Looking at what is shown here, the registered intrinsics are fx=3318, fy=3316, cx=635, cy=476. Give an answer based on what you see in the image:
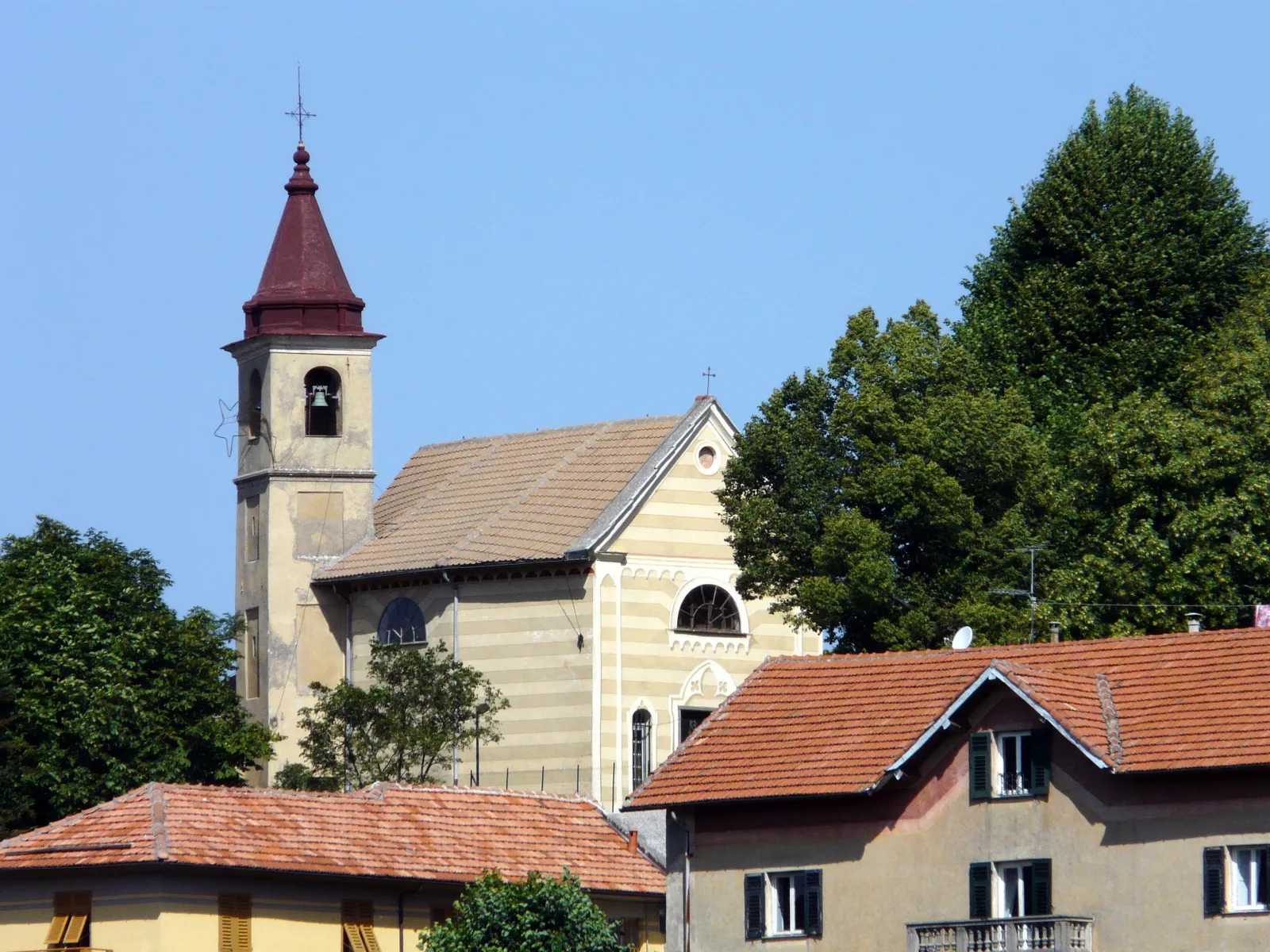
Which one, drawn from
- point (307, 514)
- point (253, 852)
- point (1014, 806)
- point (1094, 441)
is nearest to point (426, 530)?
point (307, 514)

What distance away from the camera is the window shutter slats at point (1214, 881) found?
5091 cm

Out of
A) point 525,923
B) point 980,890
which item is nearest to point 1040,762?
point 980,890

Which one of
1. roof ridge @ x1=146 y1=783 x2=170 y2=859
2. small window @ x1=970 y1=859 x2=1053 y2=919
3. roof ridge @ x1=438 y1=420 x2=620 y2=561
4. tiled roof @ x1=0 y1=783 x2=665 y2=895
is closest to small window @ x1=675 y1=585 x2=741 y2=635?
roof ridge @ x1=438 y1=420 x2=620 y2=561

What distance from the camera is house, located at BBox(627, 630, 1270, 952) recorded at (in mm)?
51188

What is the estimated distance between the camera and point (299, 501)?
87.1 metres

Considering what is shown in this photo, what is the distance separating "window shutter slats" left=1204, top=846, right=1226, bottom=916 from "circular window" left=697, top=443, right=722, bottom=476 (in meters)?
33.3

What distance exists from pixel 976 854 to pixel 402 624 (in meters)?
32.7

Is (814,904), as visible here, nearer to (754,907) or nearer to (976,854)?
(754,907)

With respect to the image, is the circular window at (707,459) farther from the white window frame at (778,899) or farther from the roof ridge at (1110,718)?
the roof ridge at (1110,718)

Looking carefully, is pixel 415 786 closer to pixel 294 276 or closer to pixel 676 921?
pixel 676 921

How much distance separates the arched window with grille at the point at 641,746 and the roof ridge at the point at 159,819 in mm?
21637

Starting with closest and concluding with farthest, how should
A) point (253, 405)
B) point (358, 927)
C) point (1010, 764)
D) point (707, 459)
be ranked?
point (1010, 764), point (358, 927), point (707, 459), point (253, 405)

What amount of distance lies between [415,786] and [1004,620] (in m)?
13.4

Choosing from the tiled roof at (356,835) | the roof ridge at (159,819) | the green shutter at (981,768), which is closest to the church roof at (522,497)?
the tiled roof at (356,835)
